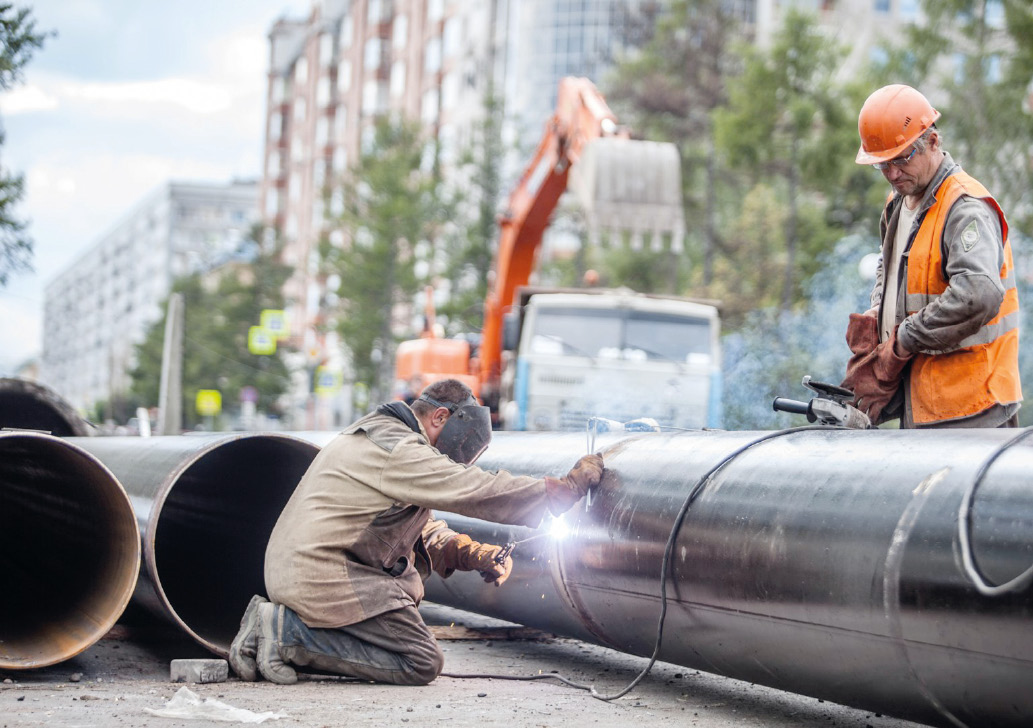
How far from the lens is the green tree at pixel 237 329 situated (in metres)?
49.2

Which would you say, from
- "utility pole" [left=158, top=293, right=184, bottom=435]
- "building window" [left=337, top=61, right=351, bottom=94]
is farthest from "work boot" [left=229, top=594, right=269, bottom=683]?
"building window" [left=337, top=61, right=351, bottom=94]

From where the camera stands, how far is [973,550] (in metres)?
3.76

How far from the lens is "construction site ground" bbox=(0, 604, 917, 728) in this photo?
15.5ft

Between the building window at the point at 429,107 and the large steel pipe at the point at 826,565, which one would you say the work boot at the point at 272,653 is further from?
the building window at the point at 429,107

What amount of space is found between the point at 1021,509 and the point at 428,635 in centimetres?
286

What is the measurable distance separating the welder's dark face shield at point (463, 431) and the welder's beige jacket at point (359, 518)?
108 mm

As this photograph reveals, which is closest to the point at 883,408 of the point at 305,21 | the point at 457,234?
the point at 457,234

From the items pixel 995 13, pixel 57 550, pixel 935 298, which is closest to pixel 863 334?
pixel 935 298

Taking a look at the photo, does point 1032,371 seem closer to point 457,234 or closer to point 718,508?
point 718,508

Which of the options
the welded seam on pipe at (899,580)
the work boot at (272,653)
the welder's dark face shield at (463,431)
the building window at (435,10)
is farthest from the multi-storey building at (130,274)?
the welded seam on pipe at (899,580)

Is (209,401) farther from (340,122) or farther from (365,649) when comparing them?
(365,649)

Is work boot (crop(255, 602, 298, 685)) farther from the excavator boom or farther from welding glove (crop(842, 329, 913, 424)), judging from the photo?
the excavator boom

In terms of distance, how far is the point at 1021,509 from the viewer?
12.1ft

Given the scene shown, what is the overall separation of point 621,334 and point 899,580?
9.45 m
